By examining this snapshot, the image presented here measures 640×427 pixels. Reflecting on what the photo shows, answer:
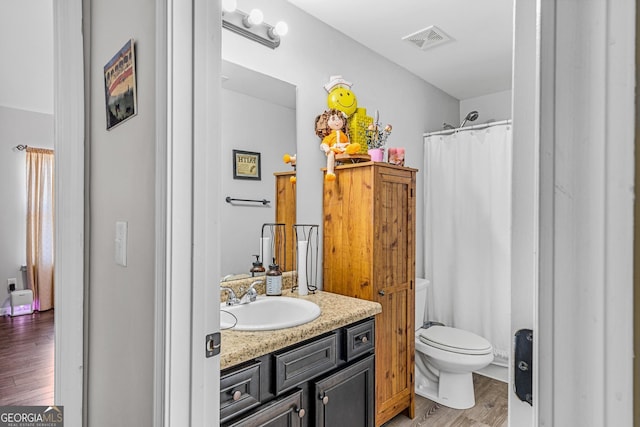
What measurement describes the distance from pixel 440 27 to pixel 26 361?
4.04 meters

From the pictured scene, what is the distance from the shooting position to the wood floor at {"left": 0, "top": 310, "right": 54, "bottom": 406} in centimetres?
245

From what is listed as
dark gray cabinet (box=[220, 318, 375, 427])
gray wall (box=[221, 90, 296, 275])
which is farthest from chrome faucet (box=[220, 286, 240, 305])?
dark gray cabinet (box=[220, 318, 375, 427])

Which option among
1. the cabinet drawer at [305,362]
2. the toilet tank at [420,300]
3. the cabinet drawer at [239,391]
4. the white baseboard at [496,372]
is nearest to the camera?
the cabinet drawer at [239,391]

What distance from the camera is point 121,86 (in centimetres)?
105

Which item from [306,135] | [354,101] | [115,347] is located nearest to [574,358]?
[115,347]

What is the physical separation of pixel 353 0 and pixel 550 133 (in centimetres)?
211

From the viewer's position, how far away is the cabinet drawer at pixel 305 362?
1.34 metres

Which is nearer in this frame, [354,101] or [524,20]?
[524,20]

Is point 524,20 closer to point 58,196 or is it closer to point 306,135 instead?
point 58,196

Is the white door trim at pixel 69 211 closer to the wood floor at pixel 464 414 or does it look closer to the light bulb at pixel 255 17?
the light bulb at pixel 255 17

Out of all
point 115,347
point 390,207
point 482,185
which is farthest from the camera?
point 482,185

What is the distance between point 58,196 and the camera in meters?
1.26

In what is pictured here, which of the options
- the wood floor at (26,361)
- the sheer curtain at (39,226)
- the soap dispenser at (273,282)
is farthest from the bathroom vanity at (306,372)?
the sheer curtain at (39,226)

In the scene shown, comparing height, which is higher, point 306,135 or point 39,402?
point 306,135
